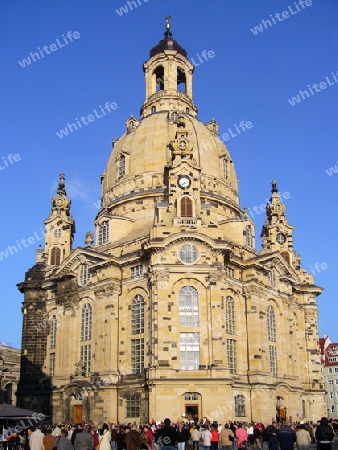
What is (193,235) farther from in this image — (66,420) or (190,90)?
(190,90)

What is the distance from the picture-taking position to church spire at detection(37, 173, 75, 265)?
224 ft

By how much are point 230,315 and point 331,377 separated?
5819cm

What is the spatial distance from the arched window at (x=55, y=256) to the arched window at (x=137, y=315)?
712 inches

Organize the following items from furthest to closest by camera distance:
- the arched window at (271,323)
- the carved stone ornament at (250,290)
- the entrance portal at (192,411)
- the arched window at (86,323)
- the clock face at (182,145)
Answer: the arched window at (271,323)
the clock face at (182,145)
the arched window at (86,323)
the carved stone ornament at (250,290)
the entrance portal at (192,411)

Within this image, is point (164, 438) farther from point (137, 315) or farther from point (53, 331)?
point (53, 331)

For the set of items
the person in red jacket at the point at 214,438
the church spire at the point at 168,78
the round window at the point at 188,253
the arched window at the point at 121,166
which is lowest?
the person in red jacket at the point at 214,438

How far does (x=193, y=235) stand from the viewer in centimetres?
4956

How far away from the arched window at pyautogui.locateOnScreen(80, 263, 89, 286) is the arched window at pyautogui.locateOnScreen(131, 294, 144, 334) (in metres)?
7.22

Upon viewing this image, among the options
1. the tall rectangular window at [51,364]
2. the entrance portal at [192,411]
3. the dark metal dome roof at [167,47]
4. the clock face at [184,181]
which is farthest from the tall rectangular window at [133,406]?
the dark metal dome roof at [167,47]

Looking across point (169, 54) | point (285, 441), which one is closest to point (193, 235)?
point (285, 441)

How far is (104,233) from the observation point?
61.4 m

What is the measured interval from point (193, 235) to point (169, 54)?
123 ft

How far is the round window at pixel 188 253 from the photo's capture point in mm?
49875

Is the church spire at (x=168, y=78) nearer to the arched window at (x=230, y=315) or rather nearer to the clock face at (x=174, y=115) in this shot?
the clock face at (x=174, y=115)
